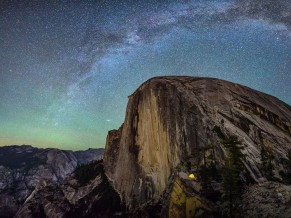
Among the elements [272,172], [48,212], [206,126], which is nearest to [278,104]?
[206,126]

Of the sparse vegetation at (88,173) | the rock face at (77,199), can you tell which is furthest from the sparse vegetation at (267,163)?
the sparse vegetation at (88,173)

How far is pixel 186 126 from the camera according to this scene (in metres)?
57.1

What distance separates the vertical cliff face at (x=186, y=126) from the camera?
51.9 m

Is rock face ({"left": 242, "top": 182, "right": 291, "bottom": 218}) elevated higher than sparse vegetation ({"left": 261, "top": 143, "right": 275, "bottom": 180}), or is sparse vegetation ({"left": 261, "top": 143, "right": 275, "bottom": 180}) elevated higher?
sparse vegetation ({"left": 261, "top": 143, "right": 275, "bottom": 180})

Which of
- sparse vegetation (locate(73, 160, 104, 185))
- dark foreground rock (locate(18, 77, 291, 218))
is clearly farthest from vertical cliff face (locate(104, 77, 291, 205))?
sparse vegetation (locate(73, 160, 104, 185))

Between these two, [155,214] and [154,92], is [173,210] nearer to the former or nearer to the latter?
→ [155,214]

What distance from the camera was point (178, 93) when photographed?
6269cm

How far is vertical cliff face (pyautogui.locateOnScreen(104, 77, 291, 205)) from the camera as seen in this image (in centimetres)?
5188

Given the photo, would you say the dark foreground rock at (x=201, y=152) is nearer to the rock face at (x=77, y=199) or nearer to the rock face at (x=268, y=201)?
the rock face at (x=268, y=201)

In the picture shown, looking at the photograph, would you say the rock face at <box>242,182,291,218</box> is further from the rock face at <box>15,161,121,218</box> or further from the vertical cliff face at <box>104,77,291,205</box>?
the rock face at <box>15,161,121,218</box>

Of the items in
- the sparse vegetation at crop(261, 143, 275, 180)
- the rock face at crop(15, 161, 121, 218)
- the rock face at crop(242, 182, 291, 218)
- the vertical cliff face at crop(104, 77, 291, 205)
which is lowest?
the rock face at crop(15, 161, 121, 218)

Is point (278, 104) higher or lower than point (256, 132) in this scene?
higher

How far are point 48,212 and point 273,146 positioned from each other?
89291mm

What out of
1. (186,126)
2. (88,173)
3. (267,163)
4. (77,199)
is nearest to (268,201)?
(267,163)
